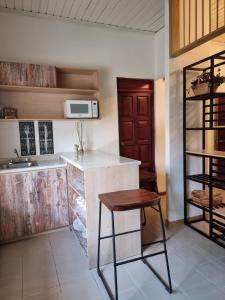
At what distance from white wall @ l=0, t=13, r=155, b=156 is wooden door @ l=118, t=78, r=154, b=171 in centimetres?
20

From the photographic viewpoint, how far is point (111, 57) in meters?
3.53

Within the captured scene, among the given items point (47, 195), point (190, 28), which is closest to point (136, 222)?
point (47, 195)

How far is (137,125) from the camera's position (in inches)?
155

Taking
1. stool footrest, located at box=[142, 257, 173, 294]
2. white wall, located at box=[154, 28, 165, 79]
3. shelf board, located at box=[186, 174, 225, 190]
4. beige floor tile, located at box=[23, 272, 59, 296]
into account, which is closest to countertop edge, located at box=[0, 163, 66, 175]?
beige floor tile, located at box=[23, 272, 59, 296]

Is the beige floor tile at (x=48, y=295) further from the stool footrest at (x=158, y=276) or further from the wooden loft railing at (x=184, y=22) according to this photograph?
the wooden loft railing at (x=184, y=22)

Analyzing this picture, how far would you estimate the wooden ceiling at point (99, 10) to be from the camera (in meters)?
2.78

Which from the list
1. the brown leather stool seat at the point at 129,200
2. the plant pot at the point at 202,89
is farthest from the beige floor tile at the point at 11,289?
the plant pot at the point at 202,89

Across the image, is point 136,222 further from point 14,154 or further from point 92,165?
point 14,154

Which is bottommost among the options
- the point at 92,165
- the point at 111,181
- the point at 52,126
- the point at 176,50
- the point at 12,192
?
the point at 12,192

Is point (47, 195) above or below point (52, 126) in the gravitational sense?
below

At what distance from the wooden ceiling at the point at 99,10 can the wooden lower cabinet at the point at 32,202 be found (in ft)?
6.93

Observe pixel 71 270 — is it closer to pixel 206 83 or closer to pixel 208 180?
pixel 208 180

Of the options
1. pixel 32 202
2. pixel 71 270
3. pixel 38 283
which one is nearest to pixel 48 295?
pixel 38 283

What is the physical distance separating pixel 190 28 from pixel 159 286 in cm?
285
